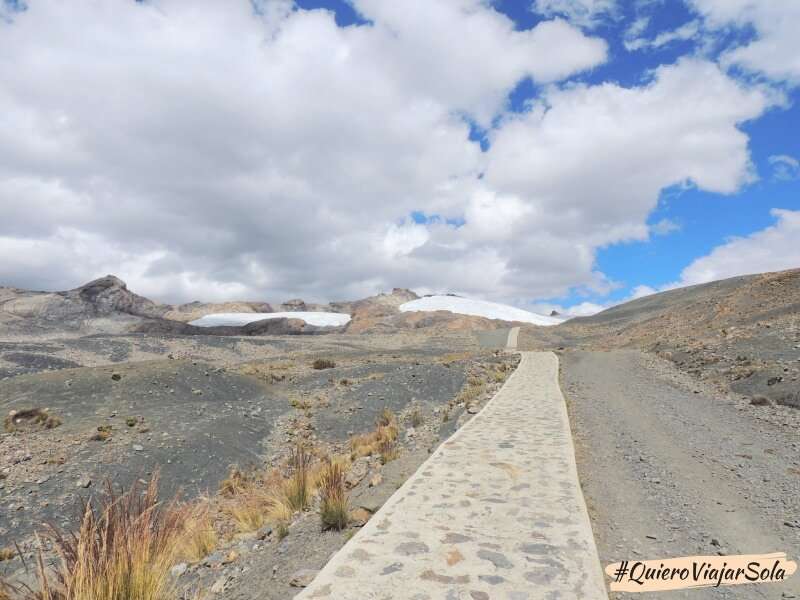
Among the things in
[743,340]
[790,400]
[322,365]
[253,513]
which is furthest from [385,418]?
[743,340]

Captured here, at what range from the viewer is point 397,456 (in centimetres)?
988

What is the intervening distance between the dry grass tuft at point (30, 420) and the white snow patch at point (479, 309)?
98.4 metres

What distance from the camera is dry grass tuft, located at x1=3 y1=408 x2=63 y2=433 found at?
13328mm

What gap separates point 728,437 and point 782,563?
626cm

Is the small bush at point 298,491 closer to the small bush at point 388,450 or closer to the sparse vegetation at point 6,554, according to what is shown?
the small bush at point 388,450

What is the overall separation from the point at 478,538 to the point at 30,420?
1480 cm

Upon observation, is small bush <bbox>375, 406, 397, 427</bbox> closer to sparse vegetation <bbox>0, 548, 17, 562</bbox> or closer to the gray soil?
the gray soil

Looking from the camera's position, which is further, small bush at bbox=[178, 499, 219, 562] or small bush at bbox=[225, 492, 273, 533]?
small bush at bbox=[225, 492, 273, 533]

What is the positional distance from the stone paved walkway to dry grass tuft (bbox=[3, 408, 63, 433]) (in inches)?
488

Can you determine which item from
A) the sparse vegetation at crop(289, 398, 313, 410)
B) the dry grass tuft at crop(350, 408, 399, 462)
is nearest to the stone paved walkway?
the dry grass tuft at crop(350, 408, 399, 462)

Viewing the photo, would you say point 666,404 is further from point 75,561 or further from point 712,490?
point 75,561

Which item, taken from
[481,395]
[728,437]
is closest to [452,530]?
[728,437]

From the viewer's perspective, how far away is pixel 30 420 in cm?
1372

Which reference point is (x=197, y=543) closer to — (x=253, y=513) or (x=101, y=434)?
(x=253, y=513)
